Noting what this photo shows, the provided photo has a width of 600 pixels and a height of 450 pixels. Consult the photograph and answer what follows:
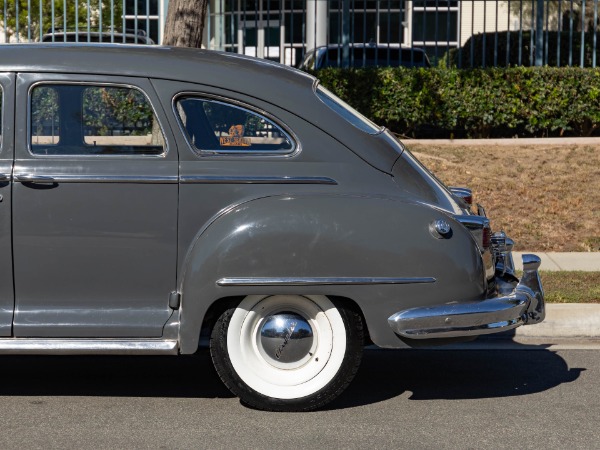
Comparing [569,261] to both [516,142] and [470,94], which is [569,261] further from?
[470,94]

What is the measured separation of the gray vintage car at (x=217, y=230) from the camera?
→ 5.27 metres

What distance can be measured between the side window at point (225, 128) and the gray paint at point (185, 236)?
61 millimetres

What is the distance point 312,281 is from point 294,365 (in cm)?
50

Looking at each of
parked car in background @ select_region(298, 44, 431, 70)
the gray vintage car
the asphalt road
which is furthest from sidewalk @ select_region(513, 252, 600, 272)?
parked car in background @ select_region(298, 44, 431, 70)

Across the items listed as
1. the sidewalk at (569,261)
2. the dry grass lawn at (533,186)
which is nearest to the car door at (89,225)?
the sidewalk at (569,261)

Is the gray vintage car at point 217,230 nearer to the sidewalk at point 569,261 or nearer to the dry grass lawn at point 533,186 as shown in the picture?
the sidewalk at point 569,261

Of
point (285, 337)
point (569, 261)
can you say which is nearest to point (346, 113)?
point (285, 337)

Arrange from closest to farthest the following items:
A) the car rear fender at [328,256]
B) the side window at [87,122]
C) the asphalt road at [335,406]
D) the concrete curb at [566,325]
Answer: the asphalt road at [335,406] < the car rear fender at [328,256] < the side window at [87,122] < the concrete curb at [566,325]

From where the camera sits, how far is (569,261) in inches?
387

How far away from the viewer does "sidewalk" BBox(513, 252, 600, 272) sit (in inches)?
372

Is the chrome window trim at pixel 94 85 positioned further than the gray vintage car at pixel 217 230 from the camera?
Yes

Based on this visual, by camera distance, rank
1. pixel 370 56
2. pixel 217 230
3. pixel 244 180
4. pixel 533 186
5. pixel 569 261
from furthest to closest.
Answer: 1. pixel 370 56
2. pixel 533 186
3. pixel 569 261
4. pixel 244 180
5. pixel 217 230

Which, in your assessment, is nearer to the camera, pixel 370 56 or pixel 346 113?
pixel 346 113

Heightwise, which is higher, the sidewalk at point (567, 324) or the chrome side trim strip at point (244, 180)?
the chrome side trim strip at point (244, 180)
